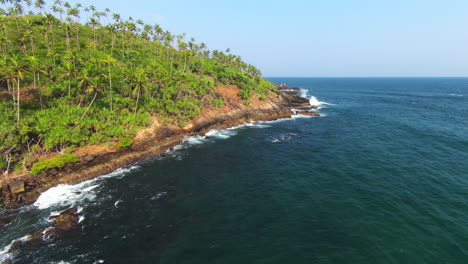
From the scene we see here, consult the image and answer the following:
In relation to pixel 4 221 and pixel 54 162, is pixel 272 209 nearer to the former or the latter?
pixel 4 221

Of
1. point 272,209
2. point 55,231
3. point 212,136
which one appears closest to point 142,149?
point 212,136

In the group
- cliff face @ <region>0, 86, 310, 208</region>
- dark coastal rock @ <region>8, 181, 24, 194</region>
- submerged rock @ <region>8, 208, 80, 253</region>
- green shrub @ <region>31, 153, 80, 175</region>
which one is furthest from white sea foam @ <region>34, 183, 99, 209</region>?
green shrub @ <region>31, 153, 80, 175</region>

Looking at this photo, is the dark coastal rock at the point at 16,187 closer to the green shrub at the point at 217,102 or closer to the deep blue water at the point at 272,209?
the deep blue water at the point at 272,209

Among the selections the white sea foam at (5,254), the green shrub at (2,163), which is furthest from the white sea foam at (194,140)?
the white sea foam at (5,254)

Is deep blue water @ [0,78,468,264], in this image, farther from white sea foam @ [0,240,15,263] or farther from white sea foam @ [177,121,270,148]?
white sea foam @ [177,121,270,148]

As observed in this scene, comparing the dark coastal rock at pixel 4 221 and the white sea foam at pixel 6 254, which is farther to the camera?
the dark coastal rock at pixel 4 221

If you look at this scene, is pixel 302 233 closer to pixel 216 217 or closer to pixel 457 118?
pixel 216 217

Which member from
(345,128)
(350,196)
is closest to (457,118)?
(345,128)
